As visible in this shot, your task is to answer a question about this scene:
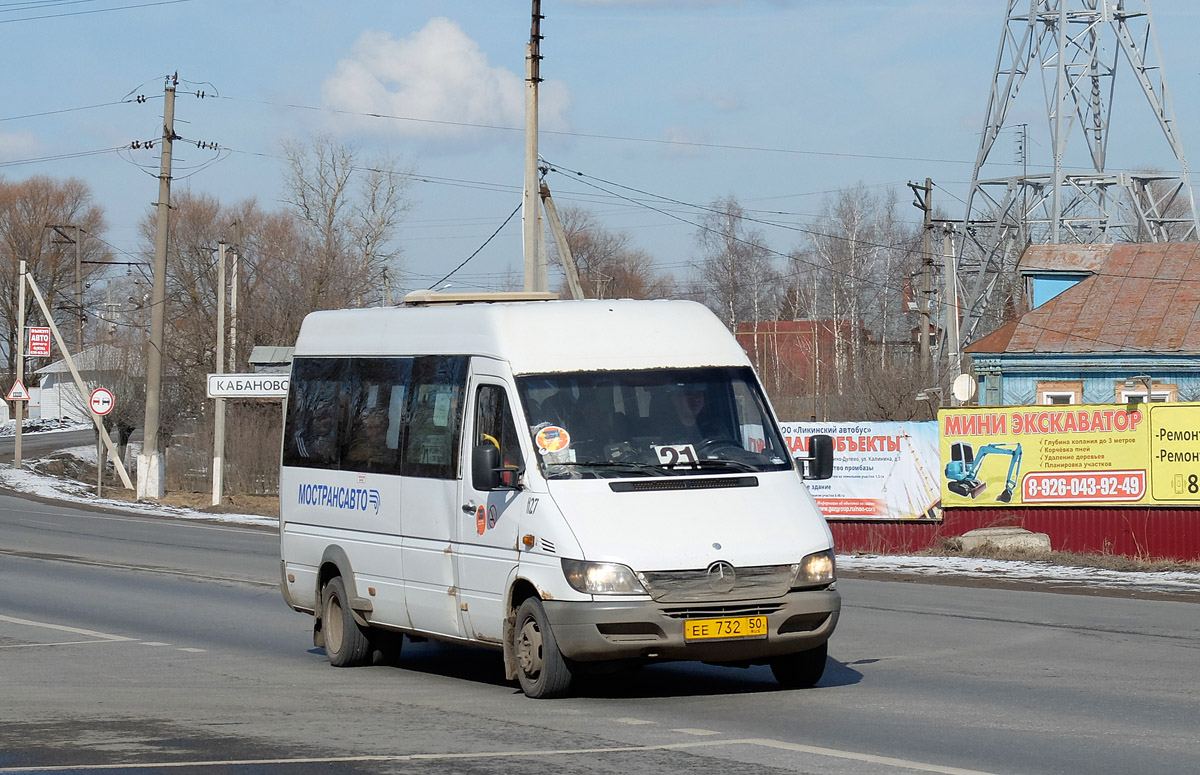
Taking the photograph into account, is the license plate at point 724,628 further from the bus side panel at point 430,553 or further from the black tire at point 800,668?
the bus side panel at point 430,553

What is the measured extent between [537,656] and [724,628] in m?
1.22

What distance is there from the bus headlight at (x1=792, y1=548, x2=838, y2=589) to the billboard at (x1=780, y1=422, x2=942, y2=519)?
15.2m

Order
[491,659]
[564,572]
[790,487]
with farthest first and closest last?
[491,659] → [790,487] → [564,572]

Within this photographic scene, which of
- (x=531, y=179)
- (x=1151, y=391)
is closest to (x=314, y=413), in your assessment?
→ (x=531, y=179)

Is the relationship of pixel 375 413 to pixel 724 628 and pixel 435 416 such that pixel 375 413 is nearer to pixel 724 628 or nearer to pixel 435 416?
pixel 435 416

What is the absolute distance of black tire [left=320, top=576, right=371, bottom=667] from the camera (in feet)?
38.3

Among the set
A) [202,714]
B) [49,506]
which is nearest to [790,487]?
[202,714]

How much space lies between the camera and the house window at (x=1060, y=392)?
42656 millimetres

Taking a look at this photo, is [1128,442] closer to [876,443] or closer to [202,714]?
[876,443]

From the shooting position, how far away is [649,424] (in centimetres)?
990

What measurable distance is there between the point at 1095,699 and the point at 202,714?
5350mm

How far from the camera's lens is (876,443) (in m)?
24.8

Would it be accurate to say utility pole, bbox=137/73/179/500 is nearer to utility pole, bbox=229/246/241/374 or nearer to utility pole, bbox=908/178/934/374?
utility pole, bbox=229/246/241/374

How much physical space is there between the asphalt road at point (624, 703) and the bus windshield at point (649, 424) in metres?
1.45
